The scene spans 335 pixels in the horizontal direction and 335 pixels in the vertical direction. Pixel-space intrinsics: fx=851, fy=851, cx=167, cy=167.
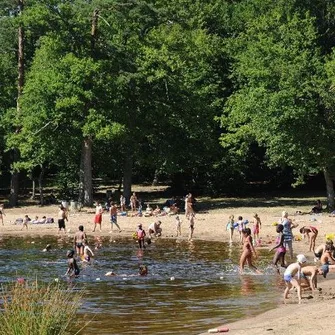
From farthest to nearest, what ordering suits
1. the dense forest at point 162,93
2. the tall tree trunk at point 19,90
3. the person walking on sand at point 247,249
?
the tall tree trunk at point 19,90, the dense forest at point 162,93, the person walking on sand at point 247,249

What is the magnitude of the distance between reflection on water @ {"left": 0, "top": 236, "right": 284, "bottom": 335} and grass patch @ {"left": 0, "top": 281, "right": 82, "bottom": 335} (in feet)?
12.8

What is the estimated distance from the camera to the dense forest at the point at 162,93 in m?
53.8

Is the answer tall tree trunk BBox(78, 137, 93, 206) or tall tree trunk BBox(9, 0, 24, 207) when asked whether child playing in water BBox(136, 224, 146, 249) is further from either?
tall tree trunk BBox(9, 0, 24, 207)

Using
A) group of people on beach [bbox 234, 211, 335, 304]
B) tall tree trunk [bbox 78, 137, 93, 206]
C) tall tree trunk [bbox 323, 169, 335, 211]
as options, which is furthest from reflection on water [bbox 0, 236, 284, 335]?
tall tree trunk [bbox 78, 137, 93, 206]

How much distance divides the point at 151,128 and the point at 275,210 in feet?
37.4

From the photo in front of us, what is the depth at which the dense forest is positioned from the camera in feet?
176

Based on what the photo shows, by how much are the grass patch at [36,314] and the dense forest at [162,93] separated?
3841 cm

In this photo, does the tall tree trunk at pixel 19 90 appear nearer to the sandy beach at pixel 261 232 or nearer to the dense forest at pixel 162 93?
the dense forest at pixel 162 93

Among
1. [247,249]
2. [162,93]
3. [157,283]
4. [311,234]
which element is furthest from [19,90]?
[157,283]

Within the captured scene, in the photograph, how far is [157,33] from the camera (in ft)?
213

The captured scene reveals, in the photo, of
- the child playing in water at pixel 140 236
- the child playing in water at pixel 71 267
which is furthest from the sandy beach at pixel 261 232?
the child playing in water at pixel 71 267

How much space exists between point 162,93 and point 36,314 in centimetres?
4622

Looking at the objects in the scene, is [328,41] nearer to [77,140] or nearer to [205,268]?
[77,140]

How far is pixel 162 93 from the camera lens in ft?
197
